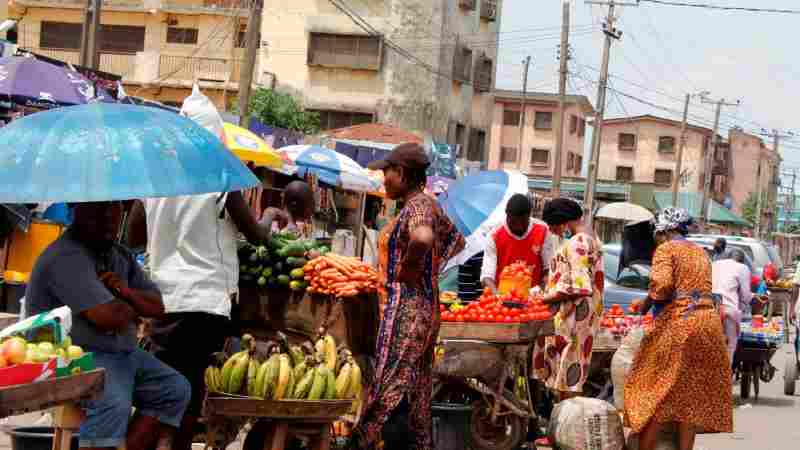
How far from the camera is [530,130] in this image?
3068 inches

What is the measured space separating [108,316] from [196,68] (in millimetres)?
44014

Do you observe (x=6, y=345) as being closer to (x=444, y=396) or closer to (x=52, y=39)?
(x=444, y=396)

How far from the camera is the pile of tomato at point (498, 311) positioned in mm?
9562

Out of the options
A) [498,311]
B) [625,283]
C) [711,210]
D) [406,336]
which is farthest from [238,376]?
[711,210]

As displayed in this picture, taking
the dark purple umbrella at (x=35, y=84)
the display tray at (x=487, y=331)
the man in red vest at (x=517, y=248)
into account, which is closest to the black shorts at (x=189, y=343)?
the display tray at (x=487, y=331)

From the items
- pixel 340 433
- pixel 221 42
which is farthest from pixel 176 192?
pixel 221 42

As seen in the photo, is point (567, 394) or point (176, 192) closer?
point (176, 192)

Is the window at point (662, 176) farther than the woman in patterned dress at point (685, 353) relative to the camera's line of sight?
Yes

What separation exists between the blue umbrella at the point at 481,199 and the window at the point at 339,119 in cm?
3162

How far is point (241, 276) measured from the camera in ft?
26.6

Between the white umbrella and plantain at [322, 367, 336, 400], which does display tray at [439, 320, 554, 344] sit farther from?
the white umbrella

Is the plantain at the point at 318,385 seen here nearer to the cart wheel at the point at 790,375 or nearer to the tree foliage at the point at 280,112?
the cart wheel at the point at 790,375

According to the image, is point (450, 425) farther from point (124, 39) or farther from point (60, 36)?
point (60, 36)

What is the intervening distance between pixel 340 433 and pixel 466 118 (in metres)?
41.6
